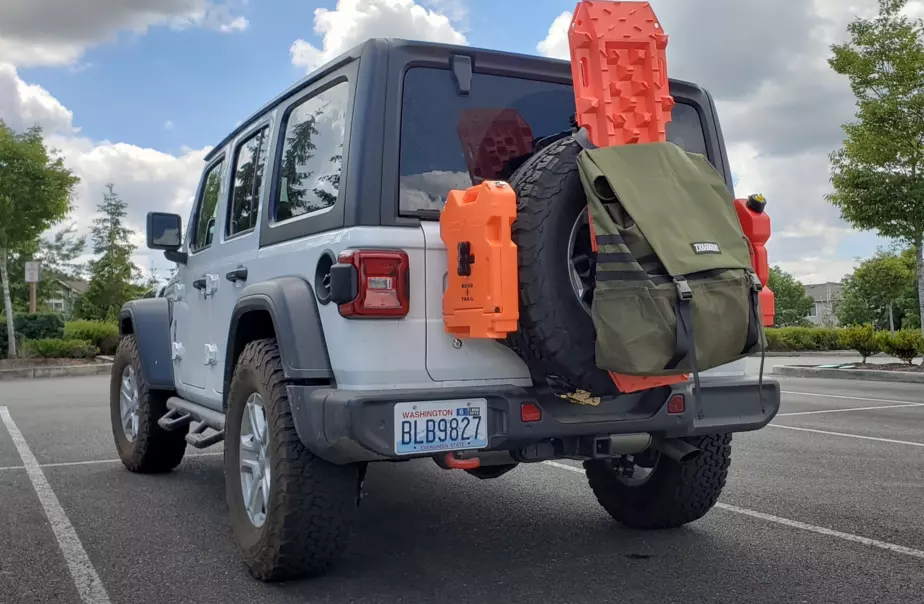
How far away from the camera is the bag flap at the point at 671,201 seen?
2.84 metres

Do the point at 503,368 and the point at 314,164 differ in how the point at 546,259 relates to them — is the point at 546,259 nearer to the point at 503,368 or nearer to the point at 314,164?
the point at 503,368

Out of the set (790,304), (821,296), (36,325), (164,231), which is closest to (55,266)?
(36,325)

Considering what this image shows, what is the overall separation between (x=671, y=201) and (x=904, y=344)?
50.6 feet

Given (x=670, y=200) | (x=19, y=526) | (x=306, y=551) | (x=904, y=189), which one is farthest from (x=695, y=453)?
(x=904, y=189)

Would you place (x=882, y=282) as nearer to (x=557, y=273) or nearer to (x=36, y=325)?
(x=36, y=325)

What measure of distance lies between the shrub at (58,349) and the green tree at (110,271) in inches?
715

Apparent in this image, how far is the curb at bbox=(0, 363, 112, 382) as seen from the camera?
1806 cm

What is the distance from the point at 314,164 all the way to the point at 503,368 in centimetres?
120

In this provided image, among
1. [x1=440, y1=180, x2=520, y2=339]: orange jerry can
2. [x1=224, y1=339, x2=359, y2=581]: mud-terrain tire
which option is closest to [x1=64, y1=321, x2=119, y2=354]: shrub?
[x1=224, y1=339, x2=359, y2=581]: mud-terrain tire

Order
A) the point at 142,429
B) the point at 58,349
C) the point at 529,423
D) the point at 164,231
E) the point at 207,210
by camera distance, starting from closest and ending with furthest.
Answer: the point at 529,423 → the point at 207,210 → the point at 164,231 → the point at 142,429 → the point at 58,349

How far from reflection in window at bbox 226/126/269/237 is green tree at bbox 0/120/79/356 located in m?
18.2

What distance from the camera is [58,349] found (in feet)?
66.9

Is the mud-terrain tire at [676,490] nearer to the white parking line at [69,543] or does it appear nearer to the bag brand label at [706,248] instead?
the bag brand label at [706,248]

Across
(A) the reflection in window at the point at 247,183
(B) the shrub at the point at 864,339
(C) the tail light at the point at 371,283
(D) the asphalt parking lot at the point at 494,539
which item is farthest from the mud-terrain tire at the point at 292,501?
(B) the shrub at the point at 864,339
